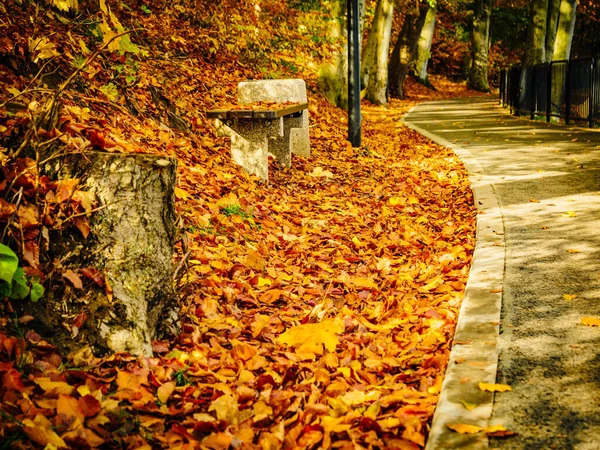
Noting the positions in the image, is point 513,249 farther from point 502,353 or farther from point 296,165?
point 296,165

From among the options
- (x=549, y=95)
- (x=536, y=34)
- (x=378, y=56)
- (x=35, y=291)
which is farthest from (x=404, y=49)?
(x=35, y=291)

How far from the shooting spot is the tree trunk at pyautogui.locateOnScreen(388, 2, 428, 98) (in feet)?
96.7

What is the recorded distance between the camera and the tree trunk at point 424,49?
34.4 meters

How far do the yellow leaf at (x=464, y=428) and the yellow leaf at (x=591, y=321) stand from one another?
1.35 m

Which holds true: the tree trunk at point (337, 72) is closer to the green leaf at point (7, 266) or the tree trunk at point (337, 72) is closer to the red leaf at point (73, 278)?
the red leaf at point (73, 278)

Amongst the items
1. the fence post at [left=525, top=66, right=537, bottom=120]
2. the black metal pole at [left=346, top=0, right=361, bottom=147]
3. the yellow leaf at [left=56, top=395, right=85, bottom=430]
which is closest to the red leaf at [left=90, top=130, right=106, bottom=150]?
the yellow leaf at [left=56, top=395, right=85, bottom=430]

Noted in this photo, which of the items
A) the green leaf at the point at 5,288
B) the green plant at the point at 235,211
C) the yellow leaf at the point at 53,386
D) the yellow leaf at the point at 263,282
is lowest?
the yellow leaf at the point at 263,282

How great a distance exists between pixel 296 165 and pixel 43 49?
4.49m

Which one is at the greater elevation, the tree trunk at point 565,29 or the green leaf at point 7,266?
the tree trunk at point 565,29

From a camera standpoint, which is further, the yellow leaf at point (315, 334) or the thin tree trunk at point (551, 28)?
the thin tree trunk at point (551, 28)

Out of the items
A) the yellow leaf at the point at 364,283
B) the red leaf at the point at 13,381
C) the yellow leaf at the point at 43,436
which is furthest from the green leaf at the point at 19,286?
the yellow leaf at the point at 364,283

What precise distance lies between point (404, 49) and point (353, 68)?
2051cm

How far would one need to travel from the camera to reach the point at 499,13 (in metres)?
46.4

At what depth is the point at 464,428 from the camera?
101 inches
